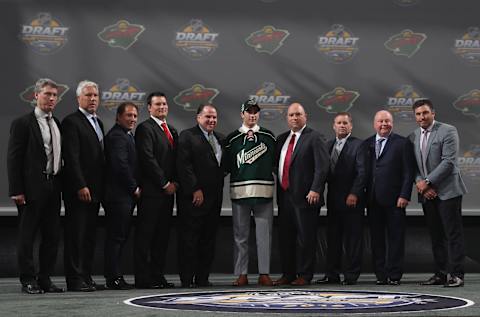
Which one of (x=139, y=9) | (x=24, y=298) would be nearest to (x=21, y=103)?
(x=139, y=9)

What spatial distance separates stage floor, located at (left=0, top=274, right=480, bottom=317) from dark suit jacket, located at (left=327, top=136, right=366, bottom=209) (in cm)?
67

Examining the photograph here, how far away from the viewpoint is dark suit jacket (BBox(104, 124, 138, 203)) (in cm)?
577

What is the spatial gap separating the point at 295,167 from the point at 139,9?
228 centimetres

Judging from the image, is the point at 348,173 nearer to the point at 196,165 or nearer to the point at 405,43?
the point at 196,165

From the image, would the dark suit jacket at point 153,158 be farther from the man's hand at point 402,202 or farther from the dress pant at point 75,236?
the man's hand at point 402,202

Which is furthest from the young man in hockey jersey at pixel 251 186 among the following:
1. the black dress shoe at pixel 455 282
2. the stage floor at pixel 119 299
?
the black dress shoe at pixel 455 282

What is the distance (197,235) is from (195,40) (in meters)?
2.15

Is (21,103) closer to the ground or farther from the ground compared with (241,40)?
closer to the ground

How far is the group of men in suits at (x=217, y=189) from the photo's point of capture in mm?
5566

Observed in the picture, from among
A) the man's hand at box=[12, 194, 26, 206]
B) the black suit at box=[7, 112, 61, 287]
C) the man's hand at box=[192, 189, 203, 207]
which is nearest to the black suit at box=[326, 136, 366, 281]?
the man's hand at box=[192, 189, 203, 207]

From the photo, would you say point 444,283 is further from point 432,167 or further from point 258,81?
point 258,81

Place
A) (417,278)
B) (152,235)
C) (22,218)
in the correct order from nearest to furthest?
(22,218)
(152,235)
(417,278)

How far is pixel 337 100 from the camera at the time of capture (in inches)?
298

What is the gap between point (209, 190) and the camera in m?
6.07
